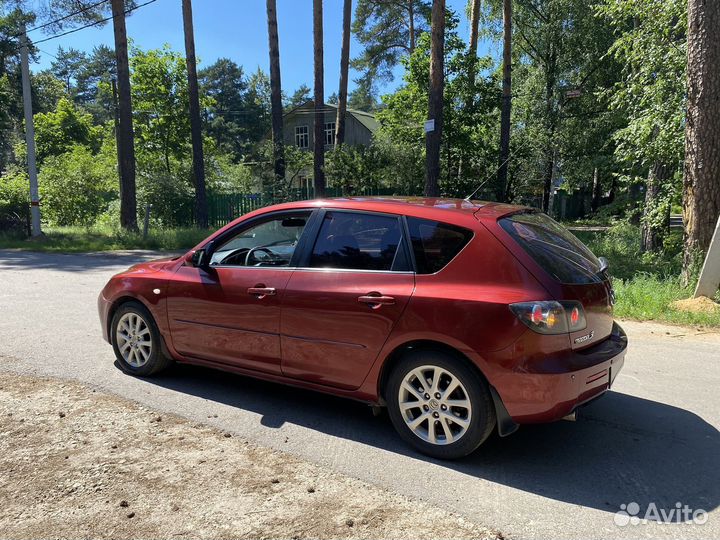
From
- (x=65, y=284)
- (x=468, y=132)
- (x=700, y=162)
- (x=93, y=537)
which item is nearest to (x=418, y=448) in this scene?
(x=93, y=537)

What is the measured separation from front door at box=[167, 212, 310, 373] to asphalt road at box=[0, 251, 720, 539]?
48 centimetres

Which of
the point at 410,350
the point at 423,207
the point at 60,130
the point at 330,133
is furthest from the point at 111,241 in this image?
the point at 60,130

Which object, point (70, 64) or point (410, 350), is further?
point (70, 64)

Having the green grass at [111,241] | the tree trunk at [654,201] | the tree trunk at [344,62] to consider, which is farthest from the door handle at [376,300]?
the tree trunk at [344,62]

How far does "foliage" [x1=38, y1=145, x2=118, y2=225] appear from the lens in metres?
25.8

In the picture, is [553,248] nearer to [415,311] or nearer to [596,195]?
[415,311]

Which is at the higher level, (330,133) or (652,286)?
(330,133)

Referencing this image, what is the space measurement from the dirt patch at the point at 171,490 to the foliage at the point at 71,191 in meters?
25.2

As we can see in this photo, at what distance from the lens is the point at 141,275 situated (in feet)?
16.2

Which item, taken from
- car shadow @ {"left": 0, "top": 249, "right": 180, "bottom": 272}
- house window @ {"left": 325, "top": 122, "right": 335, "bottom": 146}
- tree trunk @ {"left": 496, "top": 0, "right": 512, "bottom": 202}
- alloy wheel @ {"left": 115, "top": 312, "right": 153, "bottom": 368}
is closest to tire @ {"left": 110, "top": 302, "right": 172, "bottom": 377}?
alloy wheel @ {"left": 115, "top": 312, "right": 153, "bottom": 368}

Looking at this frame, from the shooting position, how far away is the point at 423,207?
3.85 meters

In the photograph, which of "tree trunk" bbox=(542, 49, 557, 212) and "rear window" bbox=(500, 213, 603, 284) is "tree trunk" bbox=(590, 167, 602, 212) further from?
"rear window" bbox=(500, 213, 603, 284)

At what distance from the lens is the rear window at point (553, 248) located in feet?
11.4

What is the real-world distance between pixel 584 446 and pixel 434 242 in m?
1.78
